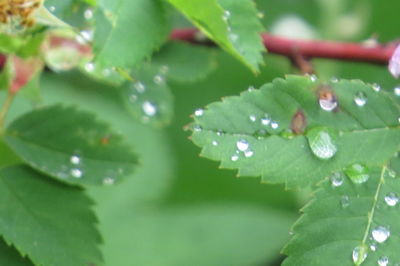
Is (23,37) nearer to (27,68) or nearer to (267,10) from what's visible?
(27,68)

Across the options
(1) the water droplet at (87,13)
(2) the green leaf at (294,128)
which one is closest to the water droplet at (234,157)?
(2) the green leaf at (294,128)

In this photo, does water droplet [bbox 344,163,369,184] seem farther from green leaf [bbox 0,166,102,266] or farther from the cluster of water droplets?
green leaf [bbox 0,166,102,266]

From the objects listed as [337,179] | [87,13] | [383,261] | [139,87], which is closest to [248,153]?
[337,179]

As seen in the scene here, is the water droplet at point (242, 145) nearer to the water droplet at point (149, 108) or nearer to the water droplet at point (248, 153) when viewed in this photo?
the water droplet at point (248, 153)

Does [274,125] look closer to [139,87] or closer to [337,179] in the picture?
[337,179]

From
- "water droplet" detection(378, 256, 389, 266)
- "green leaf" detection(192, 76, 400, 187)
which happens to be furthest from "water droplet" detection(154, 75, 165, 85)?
"water droplet" detection(378, 256, 389, 266)
